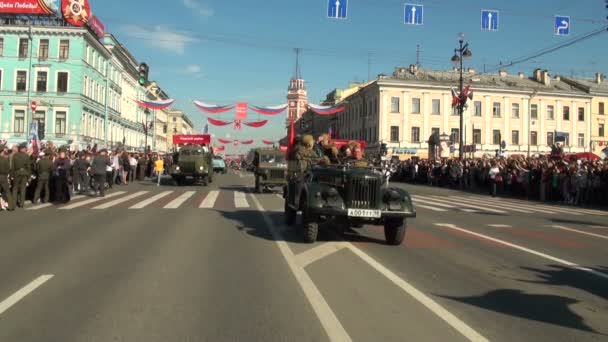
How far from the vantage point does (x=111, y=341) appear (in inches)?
172

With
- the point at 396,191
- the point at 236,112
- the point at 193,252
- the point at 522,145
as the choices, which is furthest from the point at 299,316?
the point at 522,145

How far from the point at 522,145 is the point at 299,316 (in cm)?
7522

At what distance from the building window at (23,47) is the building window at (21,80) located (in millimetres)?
1828

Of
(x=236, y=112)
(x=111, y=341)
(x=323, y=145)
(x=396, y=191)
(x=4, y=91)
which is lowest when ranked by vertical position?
(x=111, y=341)

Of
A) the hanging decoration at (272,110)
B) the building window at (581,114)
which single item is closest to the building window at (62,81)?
the hanging decoration at (272,110)


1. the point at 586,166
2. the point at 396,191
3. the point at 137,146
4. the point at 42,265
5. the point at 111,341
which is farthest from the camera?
the point at 137,146

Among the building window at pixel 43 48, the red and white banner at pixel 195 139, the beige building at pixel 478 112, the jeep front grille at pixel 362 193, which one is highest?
the building window at pixel 43 48

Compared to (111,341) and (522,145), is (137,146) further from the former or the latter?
(111,341)

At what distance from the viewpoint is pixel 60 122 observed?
58.0 m

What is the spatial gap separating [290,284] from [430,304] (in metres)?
1.69

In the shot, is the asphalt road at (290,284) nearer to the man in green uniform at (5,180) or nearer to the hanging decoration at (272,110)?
the man in green uniform at (5,180)

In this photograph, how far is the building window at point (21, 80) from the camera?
2276 inches

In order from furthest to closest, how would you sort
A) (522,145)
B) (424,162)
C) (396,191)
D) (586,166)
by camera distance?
(522,145) → (424,162) → (586,166) → (396,191)

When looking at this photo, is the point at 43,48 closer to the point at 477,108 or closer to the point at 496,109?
the point at 477,108
